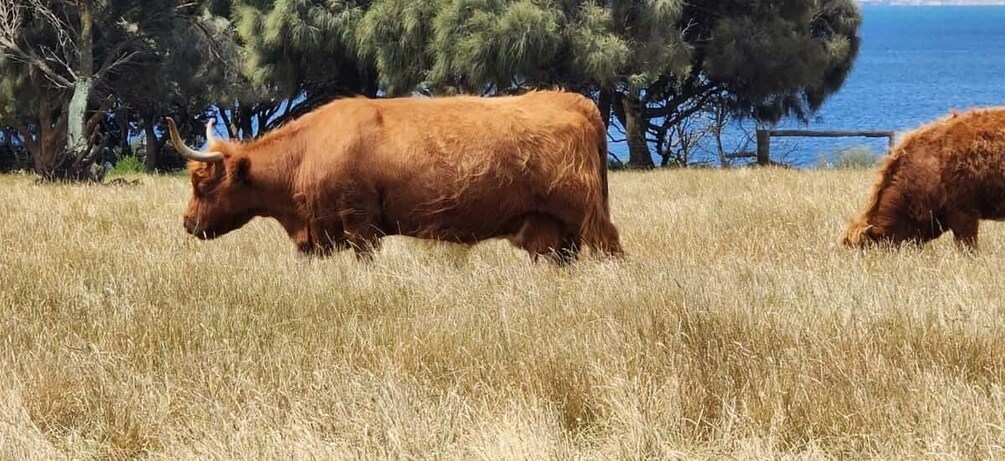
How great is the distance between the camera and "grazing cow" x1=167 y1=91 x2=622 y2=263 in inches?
282

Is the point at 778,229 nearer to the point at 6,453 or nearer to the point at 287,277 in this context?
the point at 287,277

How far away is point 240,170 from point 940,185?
15.6 feet

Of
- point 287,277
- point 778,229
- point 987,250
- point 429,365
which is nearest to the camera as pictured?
point 429,365

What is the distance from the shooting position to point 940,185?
8.38 m

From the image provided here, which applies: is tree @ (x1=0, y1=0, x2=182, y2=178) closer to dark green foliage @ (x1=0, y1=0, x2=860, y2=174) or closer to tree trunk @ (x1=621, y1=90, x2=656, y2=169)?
dark green foliage @ (x1=0, y1=0, x2=860, y2=174)

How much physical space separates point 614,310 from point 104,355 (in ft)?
7.50

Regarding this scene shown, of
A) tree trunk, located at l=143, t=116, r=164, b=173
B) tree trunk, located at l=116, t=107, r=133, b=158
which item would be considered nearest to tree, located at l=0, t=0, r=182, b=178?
tree trunk, located at l=143, t=116, r=164, b=173

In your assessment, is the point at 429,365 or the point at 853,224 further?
the point at 853,224

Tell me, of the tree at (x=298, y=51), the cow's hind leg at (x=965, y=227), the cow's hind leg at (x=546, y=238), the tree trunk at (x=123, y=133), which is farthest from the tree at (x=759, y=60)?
the cow's hind leg at (x=546, y=238)

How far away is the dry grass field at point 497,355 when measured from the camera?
4.07 m

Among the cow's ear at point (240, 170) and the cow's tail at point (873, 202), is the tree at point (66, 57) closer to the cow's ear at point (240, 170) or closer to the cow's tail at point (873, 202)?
the cow's ear at point (240, 170)

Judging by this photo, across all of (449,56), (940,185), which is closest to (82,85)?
(449,56)

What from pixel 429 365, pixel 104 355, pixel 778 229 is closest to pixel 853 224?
pixel 778 229

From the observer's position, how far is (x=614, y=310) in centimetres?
570
